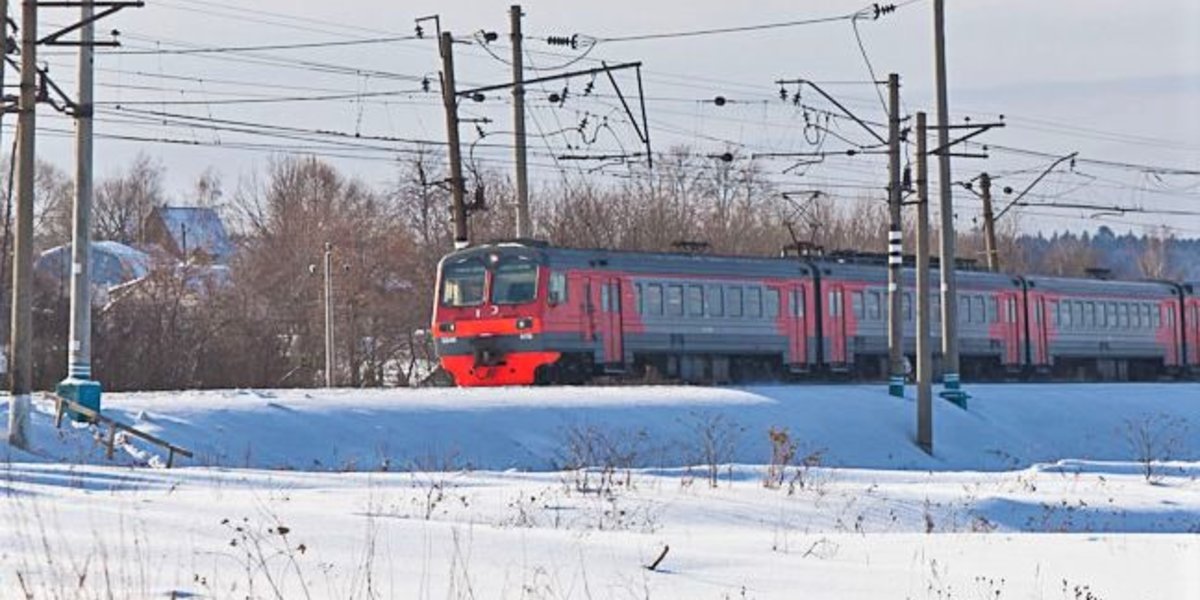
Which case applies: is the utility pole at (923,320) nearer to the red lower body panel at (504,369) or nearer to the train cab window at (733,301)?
the red lower body panel at (504,369)

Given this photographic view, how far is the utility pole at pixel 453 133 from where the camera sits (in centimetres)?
3819

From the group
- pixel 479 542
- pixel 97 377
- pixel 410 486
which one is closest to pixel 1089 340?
pixel 97 377

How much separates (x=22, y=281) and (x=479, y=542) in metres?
12.5

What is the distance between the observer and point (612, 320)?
3625 cm

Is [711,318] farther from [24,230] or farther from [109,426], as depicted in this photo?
[24,230]

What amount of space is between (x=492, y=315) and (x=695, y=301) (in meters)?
4.73

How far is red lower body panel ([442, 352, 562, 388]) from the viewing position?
35.2m

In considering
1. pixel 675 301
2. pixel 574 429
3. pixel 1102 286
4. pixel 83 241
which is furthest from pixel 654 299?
pixel 1102 286

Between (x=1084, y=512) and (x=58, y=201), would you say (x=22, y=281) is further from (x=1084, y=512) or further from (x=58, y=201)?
(x=58, y=201)

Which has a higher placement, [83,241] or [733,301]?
[83,241]

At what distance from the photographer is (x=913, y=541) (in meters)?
15.1

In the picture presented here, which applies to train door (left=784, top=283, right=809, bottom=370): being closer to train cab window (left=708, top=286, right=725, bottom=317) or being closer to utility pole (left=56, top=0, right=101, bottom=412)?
train cab window (left=708, top=286, right=725, bottom=317)

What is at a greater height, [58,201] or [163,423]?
[58,201]

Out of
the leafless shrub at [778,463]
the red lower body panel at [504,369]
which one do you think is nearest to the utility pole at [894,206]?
the red lower body panel at [504,369]
